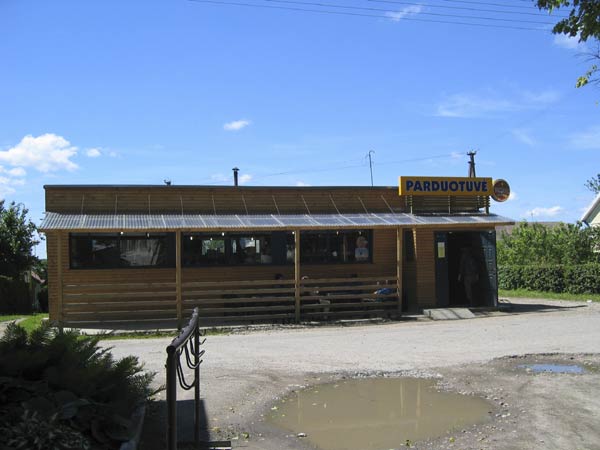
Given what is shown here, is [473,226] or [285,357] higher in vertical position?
[473,226]

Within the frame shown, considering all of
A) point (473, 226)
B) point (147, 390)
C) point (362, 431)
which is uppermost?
point (473, 226)

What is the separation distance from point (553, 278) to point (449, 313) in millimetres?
9678

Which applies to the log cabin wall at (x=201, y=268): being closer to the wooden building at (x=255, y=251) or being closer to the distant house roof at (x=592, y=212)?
the wooden building at (x=255, y=251)

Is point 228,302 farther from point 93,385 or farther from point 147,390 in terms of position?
point 93,385

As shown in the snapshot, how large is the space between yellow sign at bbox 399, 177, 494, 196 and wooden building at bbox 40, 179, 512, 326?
0.18 m

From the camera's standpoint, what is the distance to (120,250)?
16.2 meters

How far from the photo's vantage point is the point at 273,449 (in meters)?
5.59

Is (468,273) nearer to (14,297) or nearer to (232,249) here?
(232,249)

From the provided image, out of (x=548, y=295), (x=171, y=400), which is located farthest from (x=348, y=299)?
(x=171, y=400)

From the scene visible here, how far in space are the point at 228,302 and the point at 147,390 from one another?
9789 millimetres

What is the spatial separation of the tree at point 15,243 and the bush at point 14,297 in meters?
4.37

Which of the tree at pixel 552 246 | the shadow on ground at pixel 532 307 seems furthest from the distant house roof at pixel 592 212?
the shadow on ground at pixel 532 307

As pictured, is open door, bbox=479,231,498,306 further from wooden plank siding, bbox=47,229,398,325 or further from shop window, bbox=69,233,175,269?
shop window, bbox=69,233,175,269

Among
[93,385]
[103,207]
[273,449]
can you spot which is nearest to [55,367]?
[93,385]
